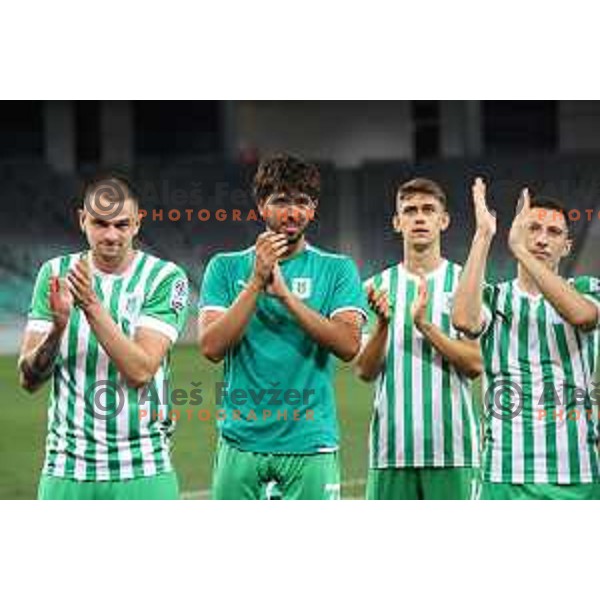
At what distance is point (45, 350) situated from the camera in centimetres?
464

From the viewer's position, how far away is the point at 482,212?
4.78 metres

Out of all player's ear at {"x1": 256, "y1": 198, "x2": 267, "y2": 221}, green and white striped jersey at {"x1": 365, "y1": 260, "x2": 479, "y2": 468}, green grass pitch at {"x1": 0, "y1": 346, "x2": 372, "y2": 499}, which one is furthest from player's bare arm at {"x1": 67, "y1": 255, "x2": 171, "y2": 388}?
green and white striped jersey at {"x1": 365, "y1": 260, "x2": 479, "y2": 468}

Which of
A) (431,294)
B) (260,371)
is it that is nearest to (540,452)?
(431,294)

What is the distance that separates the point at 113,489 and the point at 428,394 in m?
1.00

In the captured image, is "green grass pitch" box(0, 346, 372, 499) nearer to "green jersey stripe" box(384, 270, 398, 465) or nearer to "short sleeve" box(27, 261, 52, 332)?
"green jersey stripe" box(384, 270, 398, 465)

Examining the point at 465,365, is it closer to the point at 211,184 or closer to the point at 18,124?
the point at 211,184

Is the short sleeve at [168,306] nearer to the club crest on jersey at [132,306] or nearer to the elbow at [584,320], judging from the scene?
the club crest on jersey at [132,306]

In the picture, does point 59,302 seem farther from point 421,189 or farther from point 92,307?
point 421,189

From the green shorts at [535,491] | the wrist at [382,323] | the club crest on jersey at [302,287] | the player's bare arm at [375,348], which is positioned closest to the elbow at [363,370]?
the player's bare arm at [375,348]

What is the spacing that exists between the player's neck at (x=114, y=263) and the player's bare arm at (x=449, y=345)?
2.88 ft

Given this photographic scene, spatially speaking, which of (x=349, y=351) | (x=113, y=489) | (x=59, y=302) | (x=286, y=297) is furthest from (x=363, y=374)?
(x=59, y=302)

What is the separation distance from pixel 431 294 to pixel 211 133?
34.0 inches

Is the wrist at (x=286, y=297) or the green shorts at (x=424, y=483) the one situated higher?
Result: the wrist at (x=286, y=297)

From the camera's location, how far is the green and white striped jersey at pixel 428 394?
4.74 meters
